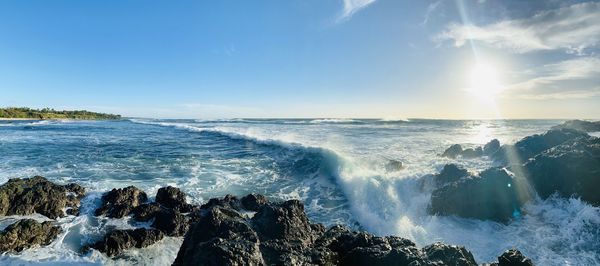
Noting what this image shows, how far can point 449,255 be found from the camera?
4.89 metres

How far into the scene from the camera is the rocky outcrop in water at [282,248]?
4285 millimetres

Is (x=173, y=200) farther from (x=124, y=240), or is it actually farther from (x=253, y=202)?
(x=124, y=240)

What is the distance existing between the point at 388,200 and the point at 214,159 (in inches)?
486

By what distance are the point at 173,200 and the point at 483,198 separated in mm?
9253

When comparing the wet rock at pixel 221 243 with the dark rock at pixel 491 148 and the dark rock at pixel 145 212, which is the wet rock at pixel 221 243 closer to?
the dark rock at pixel 145 212

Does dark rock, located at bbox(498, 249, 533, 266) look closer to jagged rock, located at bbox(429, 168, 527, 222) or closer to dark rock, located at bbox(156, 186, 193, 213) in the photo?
jagged rock, located at bbox(429, 168, 527, 222)

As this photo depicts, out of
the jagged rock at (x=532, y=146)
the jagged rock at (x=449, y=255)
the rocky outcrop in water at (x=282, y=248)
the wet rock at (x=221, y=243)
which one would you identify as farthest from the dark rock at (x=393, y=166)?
the wet rock at (x=221, y=243)

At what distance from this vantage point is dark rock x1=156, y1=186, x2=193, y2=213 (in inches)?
442

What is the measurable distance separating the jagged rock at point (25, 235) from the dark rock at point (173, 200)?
3070 mm

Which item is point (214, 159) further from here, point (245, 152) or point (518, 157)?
point (518, 157)

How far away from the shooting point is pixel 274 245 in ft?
16.5

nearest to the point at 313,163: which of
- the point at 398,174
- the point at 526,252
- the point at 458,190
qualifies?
the point at 398,174

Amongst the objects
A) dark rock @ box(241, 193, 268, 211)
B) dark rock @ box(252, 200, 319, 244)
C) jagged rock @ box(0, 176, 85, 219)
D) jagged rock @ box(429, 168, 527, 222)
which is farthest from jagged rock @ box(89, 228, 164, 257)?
jagged rock @ box(429, 168, 527, 222)

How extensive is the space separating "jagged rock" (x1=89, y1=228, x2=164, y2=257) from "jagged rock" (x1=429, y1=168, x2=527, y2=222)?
7.84 meters
